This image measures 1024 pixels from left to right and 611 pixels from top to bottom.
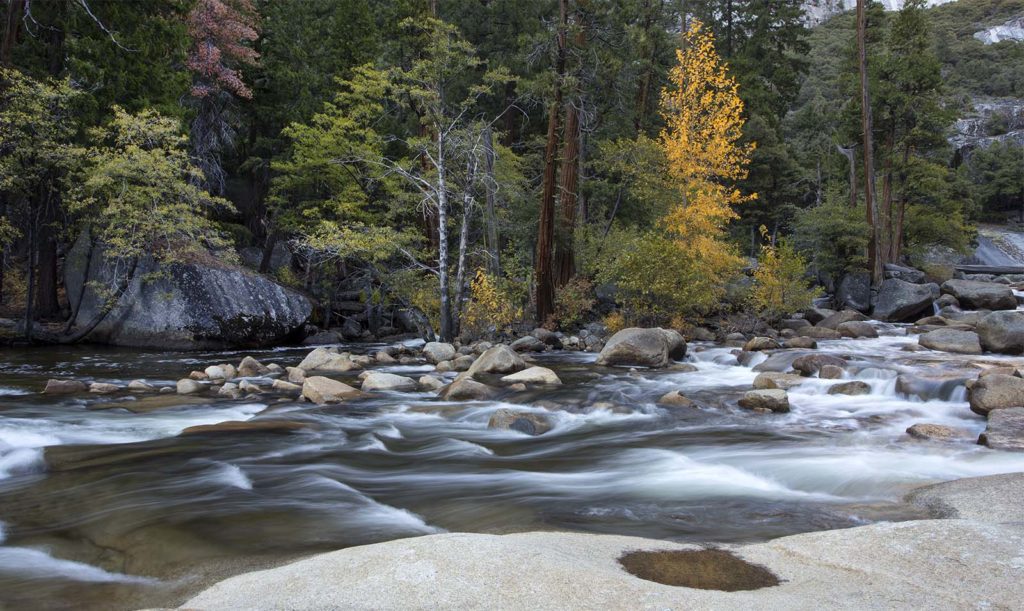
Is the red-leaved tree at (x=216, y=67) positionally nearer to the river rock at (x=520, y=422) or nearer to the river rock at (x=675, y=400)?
the river rock at (x=520, y=422)

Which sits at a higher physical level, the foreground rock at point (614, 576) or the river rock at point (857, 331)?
the foreground rock at point (614, 576)

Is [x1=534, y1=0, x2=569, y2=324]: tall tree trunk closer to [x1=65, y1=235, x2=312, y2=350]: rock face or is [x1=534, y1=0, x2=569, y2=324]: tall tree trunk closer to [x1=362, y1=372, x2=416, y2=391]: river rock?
[x1=362, y1=372, x2=416, y2=391]: river rock

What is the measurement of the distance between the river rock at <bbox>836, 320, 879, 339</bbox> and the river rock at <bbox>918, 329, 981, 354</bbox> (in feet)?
7.51

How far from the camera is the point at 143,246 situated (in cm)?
1571

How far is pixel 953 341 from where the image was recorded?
13633 millimetres

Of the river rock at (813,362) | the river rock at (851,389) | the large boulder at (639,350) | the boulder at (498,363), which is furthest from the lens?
the large boulder at (639,350)

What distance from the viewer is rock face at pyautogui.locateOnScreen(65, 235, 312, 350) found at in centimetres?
1614

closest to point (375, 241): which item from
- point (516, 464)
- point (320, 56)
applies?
point (516, 464)

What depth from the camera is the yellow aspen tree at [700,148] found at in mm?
18812

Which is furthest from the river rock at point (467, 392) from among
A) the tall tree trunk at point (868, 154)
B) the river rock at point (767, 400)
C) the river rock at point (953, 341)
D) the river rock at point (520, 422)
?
the tall tree trunk at point (868, 154)

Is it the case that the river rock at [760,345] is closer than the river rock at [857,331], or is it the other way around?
the river rock at [760,345]

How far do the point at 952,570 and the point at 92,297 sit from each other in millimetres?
18799

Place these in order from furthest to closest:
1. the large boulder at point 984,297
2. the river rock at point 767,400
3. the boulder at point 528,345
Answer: the large boulder at point 984,297
the boulder at point 528,345
the river rock at point 767,400

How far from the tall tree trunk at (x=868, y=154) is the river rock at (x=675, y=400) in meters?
17.4
